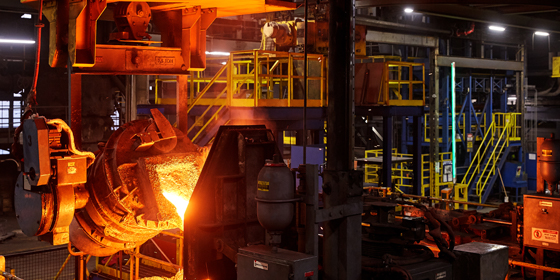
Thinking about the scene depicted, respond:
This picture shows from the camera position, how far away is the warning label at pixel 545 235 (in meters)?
7.56

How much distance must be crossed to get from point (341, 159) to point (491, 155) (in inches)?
706

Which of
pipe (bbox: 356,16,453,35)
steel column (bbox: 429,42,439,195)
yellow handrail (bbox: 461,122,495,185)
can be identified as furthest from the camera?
yellow handrail (bbox: 461,122,495,185)

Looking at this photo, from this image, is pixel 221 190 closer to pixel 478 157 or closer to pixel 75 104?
pixel 75 104

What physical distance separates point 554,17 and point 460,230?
18.8 metres

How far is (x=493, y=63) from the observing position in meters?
20.4

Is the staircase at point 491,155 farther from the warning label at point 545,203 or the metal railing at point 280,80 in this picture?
the warning label at point 545,203

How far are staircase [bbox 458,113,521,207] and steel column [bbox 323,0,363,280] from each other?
16872 mm

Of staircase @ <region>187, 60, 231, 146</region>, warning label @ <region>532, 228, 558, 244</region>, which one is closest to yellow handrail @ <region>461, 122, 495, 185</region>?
staircase @ <region>187, 60, 231, 146</region>

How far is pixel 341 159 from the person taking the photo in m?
4.43

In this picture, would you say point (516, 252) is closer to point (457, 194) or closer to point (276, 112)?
point (276, 112)

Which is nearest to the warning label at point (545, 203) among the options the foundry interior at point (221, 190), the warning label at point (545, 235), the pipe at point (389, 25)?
the foundry interior at point (221, 190)

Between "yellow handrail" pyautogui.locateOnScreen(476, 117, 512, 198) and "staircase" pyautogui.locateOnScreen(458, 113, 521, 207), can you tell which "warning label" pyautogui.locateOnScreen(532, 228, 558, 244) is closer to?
"staircase" pyautogui.locateOnScreen(458, 113, 521, 207)

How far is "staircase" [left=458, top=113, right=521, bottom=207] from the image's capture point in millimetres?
20594

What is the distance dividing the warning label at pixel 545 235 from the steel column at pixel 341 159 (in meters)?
4.50
